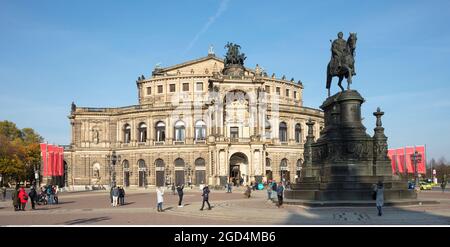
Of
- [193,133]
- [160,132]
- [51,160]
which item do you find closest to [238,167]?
[193,133]

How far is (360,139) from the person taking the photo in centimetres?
2580

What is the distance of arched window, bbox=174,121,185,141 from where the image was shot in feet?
278

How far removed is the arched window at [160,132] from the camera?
85500 millimetres

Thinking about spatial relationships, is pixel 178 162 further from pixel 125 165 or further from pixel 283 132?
pixel 283 132

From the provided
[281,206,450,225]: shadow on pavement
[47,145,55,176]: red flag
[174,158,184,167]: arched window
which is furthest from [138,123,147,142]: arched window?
[281,206,450,225]: shadow on pavement

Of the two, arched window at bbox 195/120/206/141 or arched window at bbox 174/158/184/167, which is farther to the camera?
arched window at bbox 195/120/206/141

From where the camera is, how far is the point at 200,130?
84125 millimetres

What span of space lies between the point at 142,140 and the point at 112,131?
246 inches

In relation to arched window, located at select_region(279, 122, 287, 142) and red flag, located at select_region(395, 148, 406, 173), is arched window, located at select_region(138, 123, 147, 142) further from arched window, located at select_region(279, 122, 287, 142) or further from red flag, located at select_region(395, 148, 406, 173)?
red flag, located at select_region(395, 148, 406, 173)

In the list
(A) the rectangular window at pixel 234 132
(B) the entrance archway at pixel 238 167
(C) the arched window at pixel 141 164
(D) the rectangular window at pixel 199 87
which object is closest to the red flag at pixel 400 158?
(B) the entrance archway at pixel 238 167

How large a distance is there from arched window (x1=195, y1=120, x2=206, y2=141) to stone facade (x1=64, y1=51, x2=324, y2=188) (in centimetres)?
17

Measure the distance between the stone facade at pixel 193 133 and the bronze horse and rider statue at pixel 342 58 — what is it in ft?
160
